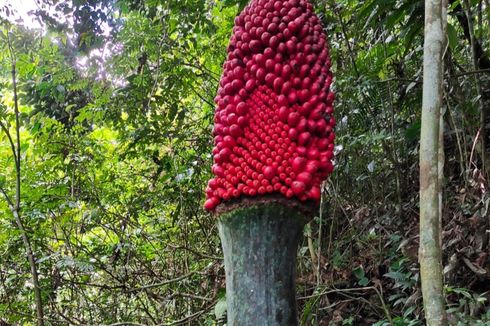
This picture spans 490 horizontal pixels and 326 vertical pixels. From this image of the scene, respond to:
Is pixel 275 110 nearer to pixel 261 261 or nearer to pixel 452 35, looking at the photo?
pixel 261 261

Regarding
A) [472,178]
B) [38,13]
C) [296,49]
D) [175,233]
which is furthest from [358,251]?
[38,13]

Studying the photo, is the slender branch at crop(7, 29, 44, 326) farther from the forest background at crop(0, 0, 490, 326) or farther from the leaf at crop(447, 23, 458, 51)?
the leaf at crop(447, 23, 458, 51)

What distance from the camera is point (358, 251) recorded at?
4.38 metres

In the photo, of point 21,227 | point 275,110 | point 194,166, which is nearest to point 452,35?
point 275,110

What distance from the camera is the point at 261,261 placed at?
3.28 ft

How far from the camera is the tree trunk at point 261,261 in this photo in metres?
0.97

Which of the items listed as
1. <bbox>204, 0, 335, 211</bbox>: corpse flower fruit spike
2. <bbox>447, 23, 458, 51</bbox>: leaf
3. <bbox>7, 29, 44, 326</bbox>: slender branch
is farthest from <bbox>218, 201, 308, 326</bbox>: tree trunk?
<bbox>7, 29, 44, 326</bbox>: slender branch

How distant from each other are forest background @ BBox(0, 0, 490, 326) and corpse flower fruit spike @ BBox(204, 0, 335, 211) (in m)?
2.06

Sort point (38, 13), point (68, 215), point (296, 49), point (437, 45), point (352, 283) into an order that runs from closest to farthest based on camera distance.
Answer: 1. point (296, 49)
2. point (437, 45)
3. point (352, 283)
4. point (68, 215)
5. point (38, 13)

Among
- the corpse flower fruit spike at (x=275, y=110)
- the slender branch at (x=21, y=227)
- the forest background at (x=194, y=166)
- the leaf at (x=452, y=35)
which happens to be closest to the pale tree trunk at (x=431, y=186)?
the corpse flower fruit spike at (x=275, y=110)

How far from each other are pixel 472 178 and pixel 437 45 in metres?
2.60

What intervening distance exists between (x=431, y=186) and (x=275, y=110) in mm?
439

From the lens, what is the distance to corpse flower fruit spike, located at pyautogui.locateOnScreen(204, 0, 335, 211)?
1074mm

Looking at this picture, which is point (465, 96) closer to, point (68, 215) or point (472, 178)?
point (472, 178)
